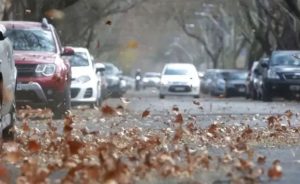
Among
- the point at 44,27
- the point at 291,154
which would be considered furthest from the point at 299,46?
the point at 291,154

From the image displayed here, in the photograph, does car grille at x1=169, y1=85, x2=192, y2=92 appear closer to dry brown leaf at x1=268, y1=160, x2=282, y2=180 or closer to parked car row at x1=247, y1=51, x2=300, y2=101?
parked car row at x1=247, y1=51, x2=300, y2=101

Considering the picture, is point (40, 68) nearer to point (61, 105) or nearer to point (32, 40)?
point (61, 105)

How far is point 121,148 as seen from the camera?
1167 cm

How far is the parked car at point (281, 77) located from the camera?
114 ft

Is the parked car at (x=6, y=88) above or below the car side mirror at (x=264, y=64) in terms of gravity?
below

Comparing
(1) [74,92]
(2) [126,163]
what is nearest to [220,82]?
(1) [74,92]

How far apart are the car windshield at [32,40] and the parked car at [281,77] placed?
588 inches

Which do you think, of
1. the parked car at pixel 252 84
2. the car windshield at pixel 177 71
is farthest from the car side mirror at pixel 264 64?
the car windshield at pixel 177 71

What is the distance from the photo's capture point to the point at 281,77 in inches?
1373

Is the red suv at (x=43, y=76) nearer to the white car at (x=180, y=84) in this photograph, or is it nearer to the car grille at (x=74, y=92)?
the car grille at (x=74, y=92)

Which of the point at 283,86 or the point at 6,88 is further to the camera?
the point at 283,86

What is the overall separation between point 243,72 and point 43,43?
3148 cm

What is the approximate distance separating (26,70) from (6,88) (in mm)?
7450

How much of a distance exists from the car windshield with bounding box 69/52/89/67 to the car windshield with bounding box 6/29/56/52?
6.90 meters
